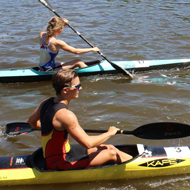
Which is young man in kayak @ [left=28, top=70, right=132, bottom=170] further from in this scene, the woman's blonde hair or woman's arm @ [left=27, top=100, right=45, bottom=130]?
the woman's blonde hair

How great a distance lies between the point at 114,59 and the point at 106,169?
5.33 m

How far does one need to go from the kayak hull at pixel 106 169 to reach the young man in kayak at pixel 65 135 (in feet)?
0.36

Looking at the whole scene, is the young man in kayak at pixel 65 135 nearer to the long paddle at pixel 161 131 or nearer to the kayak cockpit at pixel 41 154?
the kayak cockpit at pixel 41 154

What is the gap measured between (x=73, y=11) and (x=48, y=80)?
22.7ft

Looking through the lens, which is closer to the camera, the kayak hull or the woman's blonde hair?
the kayak hull

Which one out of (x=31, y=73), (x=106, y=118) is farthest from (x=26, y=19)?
(x=106, y=118)

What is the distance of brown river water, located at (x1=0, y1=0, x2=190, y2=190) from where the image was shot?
521 cm

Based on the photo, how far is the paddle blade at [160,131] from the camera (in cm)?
438

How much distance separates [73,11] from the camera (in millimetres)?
13672

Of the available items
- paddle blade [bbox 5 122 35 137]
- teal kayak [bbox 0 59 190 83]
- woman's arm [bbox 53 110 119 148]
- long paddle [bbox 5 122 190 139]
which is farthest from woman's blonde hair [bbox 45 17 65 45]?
woman's arm [bbox 53 110 119 148]

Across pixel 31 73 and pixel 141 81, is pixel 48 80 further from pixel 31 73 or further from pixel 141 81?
pixel 141 81

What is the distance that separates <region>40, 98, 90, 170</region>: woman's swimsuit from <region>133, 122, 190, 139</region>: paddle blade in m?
0.84

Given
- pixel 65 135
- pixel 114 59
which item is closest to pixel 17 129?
pixel 65 135

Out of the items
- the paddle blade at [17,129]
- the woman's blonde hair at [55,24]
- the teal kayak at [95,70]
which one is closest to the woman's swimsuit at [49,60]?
the teal kayak at [95,70]
